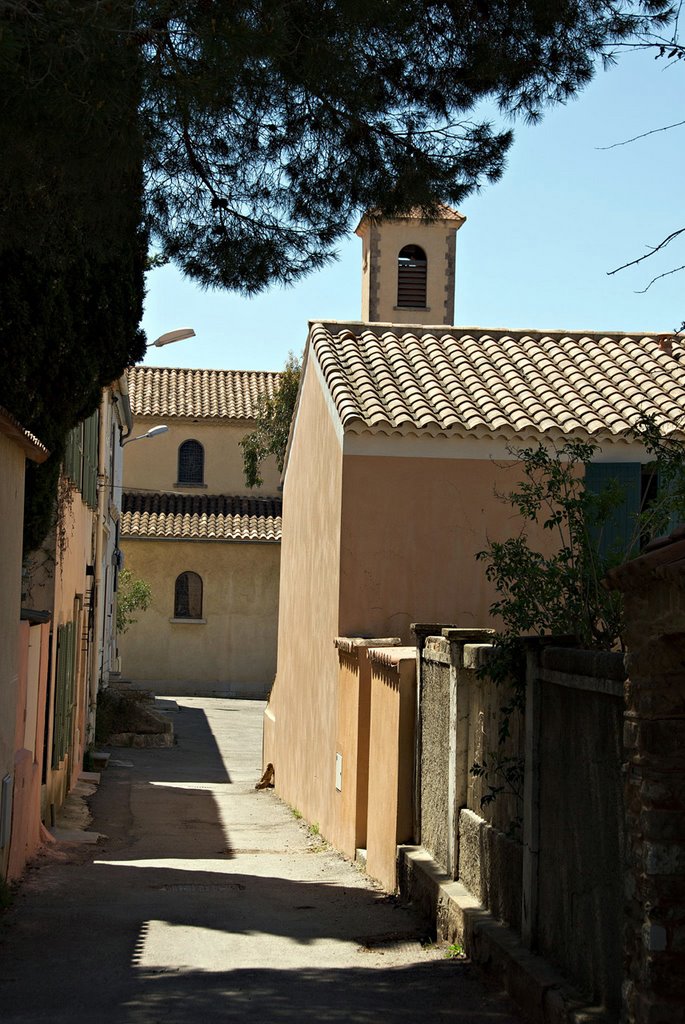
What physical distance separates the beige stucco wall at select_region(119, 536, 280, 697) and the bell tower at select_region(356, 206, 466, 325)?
9863mm

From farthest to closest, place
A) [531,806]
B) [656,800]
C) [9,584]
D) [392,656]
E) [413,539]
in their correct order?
[413,539], [392,656], [9,584], [531,806], [656,800]

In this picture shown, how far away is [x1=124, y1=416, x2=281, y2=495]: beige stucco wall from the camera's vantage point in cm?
4306

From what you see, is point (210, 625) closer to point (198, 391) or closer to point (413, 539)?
point (198, 391)

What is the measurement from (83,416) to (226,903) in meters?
4.78

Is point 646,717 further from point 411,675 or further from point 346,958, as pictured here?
point 411,675

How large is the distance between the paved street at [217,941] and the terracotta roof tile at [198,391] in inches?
1107

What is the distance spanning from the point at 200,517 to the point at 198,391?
20.3 feet

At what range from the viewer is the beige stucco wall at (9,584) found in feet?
31.6

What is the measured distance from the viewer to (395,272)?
1281 inches

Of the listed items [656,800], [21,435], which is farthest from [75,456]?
[656,800]

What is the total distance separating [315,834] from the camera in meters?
15.8

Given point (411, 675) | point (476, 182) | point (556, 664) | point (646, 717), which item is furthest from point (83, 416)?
point (646, 717)

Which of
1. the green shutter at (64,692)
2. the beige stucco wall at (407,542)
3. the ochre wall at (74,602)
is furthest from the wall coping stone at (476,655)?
the green shutter at (64,692)

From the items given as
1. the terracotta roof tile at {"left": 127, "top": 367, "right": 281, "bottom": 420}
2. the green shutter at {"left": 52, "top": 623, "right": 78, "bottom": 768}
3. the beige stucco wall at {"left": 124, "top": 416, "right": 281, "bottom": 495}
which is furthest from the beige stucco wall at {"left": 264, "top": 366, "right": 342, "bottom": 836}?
the terracotta roof tile at {"left": 127, "top": 367, "right": 281, "bottom": 420}
